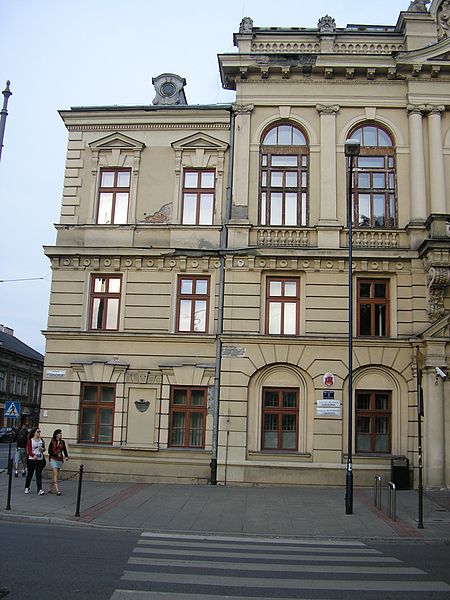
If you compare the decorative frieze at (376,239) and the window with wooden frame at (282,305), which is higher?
the decorative frieze at (376,239)

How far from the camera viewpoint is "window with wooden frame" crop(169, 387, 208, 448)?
20.3m

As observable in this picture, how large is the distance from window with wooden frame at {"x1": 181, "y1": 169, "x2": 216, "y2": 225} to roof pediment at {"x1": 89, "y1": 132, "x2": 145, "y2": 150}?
217cm

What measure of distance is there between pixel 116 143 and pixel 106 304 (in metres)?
5.92

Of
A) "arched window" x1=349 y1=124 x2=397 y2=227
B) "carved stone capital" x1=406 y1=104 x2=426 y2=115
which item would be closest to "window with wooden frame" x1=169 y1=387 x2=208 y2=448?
"arched window" x1=349 y1=124 x2=397 y2=227

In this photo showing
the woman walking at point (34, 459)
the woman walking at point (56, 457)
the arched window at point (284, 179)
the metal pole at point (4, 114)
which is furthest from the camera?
the arched window at point (284, 179)

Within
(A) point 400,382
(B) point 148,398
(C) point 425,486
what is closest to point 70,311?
(B) point 148,398

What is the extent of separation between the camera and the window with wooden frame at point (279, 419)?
65.7 feet

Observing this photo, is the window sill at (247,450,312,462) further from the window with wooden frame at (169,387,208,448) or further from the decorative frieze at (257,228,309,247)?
the decorative frieze at (257,228,309,247)

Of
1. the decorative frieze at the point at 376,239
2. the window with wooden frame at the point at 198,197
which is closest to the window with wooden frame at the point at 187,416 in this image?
the window with wooden frame at the point at 198,197

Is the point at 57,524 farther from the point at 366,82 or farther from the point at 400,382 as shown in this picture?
the point at 366,82

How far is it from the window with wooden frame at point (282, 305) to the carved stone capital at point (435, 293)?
4.26m

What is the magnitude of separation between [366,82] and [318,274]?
287 inches

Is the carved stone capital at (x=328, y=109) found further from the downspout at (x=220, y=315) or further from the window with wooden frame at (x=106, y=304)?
the window with wooden frame at (x=106, y=304)

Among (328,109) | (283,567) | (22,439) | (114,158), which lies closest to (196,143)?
(114,158)
